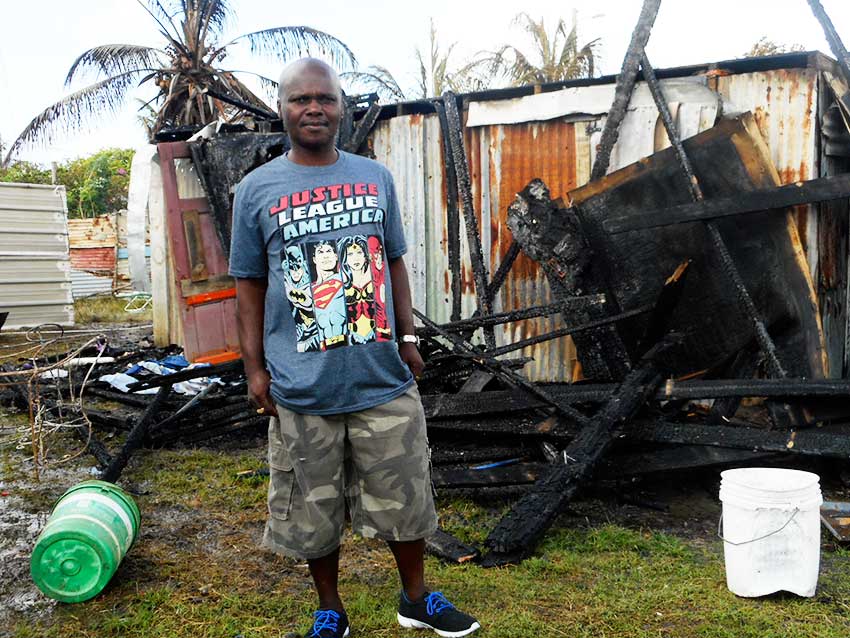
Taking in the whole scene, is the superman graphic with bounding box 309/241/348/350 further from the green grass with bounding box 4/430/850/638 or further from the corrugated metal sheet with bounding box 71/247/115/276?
the corrugated metal sheet with bounding box 71/247/115/276

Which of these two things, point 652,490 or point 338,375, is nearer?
point 338,375

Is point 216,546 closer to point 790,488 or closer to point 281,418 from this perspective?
point 281,418

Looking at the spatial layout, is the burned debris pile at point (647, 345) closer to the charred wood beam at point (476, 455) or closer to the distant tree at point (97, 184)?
the charred wood beam at point (476, 455)

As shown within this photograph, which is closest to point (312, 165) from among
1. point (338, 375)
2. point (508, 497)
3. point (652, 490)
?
point (338, 375)

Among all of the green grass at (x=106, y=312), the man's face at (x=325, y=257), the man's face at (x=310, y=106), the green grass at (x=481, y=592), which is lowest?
the green grass at (x=106, y=312)

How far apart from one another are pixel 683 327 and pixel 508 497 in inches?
84.2

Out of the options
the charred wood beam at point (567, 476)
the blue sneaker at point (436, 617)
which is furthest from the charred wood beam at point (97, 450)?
the blue sneaker at point (436, 617)

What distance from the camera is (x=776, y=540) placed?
128 inches

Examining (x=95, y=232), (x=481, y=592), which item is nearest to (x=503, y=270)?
(x=481, y=592)

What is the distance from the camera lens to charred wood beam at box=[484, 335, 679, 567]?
383 centimetres

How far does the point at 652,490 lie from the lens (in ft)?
16.1

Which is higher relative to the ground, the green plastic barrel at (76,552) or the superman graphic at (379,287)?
the superman graphic at (379,287)

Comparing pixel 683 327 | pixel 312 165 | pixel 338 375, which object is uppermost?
pixel 312 165

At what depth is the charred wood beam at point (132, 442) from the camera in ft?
17.6
